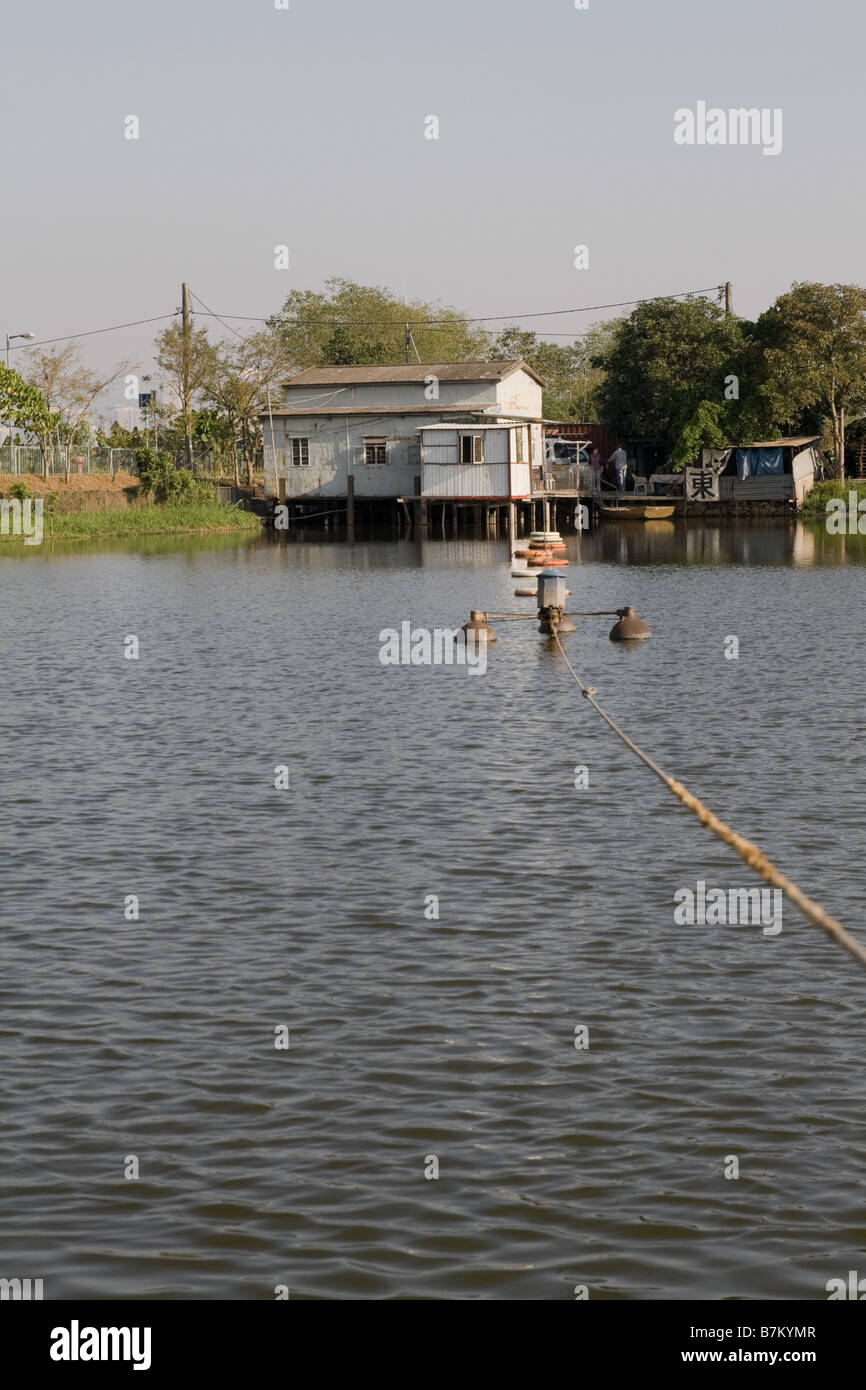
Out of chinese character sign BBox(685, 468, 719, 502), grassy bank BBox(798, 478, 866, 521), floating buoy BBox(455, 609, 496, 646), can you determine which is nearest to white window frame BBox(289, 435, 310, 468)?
chinese character sign BBox(685, 468, 719, 502)

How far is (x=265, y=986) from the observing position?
31.5ft

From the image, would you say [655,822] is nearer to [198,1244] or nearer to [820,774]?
[820,774]

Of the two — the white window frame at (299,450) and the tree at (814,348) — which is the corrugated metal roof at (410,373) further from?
the tree at (814,348)

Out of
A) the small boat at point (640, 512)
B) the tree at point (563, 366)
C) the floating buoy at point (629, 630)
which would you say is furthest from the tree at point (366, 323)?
the floating buoy at point (629, 630)

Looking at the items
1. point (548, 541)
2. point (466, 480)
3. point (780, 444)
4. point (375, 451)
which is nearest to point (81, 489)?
point (375, 451)

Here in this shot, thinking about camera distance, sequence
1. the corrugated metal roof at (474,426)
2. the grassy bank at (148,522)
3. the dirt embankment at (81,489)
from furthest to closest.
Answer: the corrugated metal roof at (474,426) < the dirt embankment at (81,489) < the grassy bank at (148,522)

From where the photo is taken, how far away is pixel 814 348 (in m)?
70.6

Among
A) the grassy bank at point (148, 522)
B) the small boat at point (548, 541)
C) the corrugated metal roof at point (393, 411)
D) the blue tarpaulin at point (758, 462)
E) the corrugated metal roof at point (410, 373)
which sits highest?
the corrugated metal roof at point (410, 373)

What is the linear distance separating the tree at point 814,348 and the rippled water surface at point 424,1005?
52.5 metres

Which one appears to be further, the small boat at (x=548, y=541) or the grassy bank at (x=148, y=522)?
the grassy bank at (x=148, y=522)

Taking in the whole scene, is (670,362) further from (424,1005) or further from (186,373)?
(424,1005)

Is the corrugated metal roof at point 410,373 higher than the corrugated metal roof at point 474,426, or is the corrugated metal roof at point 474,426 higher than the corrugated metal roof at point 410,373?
the corrugated metal roof at point 410,373

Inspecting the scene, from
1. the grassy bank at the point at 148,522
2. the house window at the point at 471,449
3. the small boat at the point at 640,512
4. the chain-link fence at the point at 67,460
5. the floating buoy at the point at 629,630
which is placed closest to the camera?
the floating buoy at the point at 629,630

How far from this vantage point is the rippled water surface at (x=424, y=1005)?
652 cm
